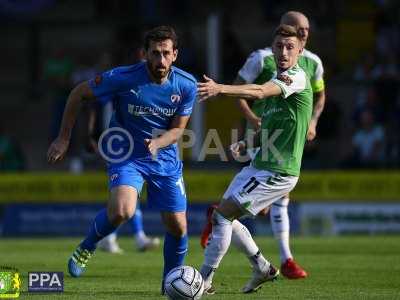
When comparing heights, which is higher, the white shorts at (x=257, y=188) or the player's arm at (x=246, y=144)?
the player's arm at (x=246, y=144)

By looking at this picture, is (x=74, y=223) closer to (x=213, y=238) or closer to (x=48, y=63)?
(x=48, y=63)

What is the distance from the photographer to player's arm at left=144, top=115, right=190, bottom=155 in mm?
8773

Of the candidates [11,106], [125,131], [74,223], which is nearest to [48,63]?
[11,106]

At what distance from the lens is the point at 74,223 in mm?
19000

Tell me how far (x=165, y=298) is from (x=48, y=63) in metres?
14.1

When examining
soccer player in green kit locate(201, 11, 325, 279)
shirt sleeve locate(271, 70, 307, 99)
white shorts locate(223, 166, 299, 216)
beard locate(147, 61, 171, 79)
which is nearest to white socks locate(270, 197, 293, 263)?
soccer player in green kit locate(201, 11, 325, 279)

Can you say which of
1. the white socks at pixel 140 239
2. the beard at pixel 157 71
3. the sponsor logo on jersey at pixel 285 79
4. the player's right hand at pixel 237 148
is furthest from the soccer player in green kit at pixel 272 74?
the white socks at pixel 140 239

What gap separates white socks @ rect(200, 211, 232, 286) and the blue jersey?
696mm

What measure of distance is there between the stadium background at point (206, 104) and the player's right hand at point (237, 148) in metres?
5.75

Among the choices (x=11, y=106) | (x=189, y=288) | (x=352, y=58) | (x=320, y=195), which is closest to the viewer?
(x=189, y=288)

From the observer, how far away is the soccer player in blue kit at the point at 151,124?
912cm

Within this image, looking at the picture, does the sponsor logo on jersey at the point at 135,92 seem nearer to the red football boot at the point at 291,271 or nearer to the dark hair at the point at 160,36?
the dark hair at the point at 160,36

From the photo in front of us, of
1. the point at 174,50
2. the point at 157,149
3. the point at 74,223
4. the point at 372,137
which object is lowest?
the point at 74,223

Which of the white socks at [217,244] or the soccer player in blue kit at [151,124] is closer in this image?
the soccer player in blue kit at [151,124]
